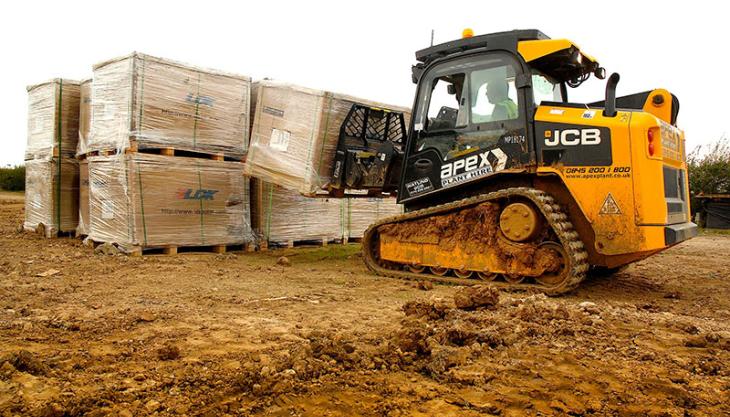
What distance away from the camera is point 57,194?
970 cm

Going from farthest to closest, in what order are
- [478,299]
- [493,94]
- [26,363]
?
[493,94], [478,299], [26,363]

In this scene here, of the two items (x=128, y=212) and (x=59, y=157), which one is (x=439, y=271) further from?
(x=59, y=157)

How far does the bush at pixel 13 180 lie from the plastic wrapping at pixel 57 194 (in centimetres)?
2042

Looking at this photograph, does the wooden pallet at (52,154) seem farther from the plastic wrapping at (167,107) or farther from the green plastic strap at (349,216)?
the green plastic strap at (349,216)

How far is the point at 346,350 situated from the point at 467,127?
373 cm

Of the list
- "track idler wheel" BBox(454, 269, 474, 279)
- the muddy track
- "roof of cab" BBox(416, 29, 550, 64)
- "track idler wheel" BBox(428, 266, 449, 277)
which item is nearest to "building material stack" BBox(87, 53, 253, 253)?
the muddy track

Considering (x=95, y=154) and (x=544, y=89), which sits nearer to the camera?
(x=544, y=89)

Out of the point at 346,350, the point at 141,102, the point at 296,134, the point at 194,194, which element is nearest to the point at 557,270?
the point at 346,350

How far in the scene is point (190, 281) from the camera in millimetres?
6250

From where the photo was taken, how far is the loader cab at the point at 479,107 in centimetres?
602

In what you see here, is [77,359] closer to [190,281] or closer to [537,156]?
[190,281]

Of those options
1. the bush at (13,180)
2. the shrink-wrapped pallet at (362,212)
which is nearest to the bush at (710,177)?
the shrink-wrapped pallet at (362,212)

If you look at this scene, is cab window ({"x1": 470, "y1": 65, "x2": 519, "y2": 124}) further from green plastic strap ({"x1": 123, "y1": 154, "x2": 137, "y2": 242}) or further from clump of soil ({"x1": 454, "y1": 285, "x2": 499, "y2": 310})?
green plastic strap ({"x1": 123, "y1": 154, "x2": 137, "y2": 242})

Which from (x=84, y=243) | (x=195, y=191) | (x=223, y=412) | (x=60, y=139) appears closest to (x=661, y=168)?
(x=223, y=412)
